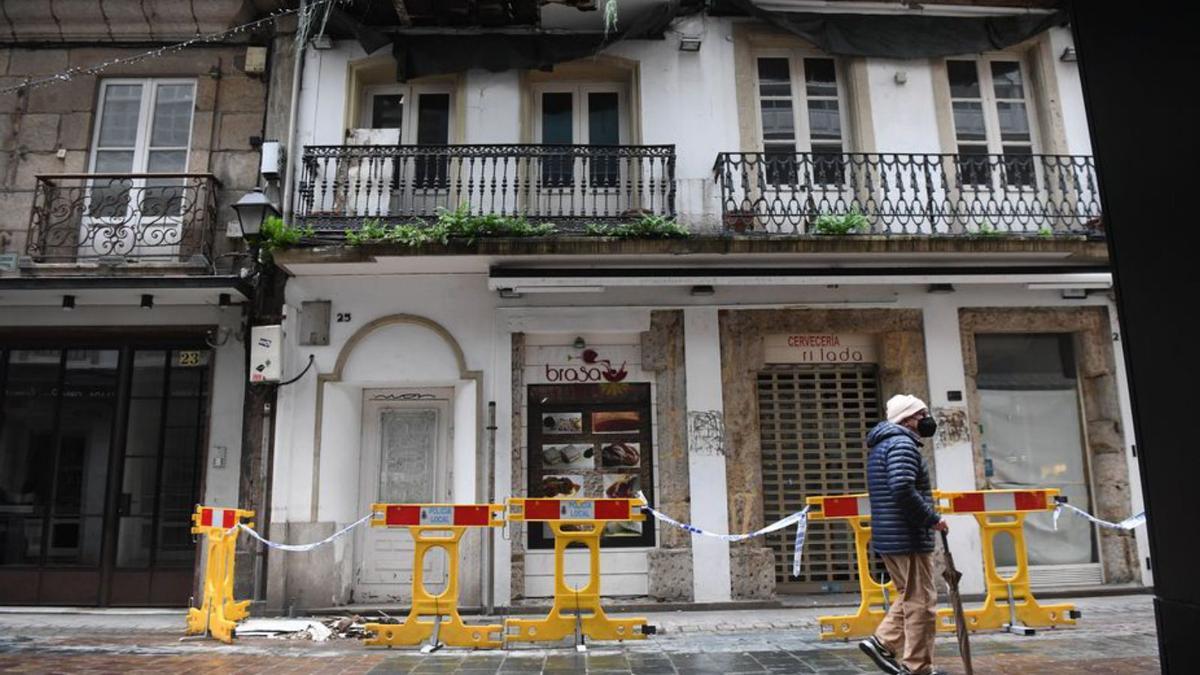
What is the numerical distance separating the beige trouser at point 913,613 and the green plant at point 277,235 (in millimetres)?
7129

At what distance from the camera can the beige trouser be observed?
519 centimetres

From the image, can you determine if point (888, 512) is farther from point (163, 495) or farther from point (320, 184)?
point (163, 495)

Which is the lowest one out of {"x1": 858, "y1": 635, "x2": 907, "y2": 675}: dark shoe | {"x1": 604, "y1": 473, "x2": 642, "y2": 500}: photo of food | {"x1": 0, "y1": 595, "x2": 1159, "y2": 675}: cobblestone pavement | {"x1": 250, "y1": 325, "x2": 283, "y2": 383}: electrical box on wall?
{"x1": 0, "y1": 595, "x2": 1159, "y2": 675}: cobblestone pavement

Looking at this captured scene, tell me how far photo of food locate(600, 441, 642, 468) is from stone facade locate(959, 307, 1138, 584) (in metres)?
4.20

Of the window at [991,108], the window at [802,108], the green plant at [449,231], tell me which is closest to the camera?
the green plant at [449,231]

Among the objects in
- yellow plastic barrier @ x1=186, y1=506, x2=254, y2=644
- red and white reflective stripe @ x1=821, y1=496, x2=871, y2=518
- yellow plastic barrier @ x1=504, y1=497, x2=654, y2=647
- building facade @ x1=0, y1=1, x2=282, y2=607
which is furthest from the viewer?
building facade @ x1=0, y1=1, x2=282, y2=607

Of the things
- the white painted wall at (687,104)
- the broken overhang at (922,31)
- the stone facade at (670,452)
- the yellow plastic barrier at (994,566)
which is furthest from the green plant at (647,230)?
the yellow plastic barrier at (994,566)

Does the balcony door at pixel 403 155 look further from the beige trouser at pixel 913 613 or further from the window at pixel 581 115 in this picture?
the beige trouser at pixel 913 613

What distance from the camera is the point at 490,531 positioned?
28.7ft

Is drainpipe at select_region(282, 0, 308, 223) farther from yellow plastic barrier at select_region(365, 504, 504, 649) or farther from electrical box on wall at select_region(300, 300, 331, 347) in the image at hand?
yellow plastic barrier at select_region(365, 504, 504, 649)

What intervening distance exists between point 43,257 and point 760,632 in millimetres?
9481

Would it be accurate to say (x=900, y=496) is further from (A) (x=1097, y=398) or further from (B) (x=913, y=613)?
(A) (x=1097, y=398)

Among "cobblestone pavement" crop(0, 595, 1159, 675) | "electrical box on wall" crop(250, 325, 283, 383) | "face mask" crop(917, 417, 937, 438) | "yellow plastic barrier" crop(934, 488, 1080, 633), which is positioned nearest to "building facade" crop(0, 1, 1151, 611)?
"electrical box on wall" crop(250, 325, 283, 383)

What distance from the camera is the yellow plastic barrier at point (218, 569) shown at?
724cm
